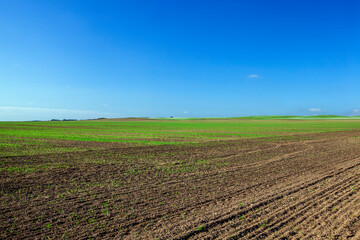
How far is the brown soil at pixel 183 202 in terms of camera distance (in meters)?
5.49

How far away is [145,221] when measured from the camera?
5977 mm

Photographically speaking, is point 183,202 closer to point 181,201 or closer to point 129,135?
point 181,201

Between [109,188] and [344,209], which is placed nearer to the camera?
[344,209]

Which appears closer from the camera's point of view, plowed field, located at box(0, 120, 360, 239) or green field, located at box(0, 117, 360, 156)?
plowed field, located at box(0, 120, 360, 239)

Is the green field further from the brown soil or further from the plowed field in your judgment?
the brown soil

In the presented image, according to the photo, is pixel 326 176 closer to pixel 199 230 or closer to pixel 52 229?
pixel 199 230

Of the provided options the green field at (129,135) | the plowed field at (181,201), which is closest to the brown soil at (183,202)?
the plowed field at (181,201)

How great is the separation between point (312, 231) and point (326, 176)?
572 centimetres

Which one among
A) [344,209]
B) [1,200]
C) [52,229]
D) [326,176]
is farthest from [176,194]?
[326,176]

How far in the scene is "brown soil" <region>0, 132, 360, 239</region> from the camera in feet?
18.0

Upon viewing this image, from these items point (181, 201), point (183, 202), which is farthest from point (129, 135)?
point (183, 202)

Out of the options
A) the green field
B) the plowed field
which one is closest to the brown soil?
the plowed field

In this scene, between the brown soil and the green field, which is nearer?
the brown soil

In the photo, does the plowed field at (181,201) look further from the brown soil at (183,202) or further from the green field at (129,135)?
the green field at (129,135)
